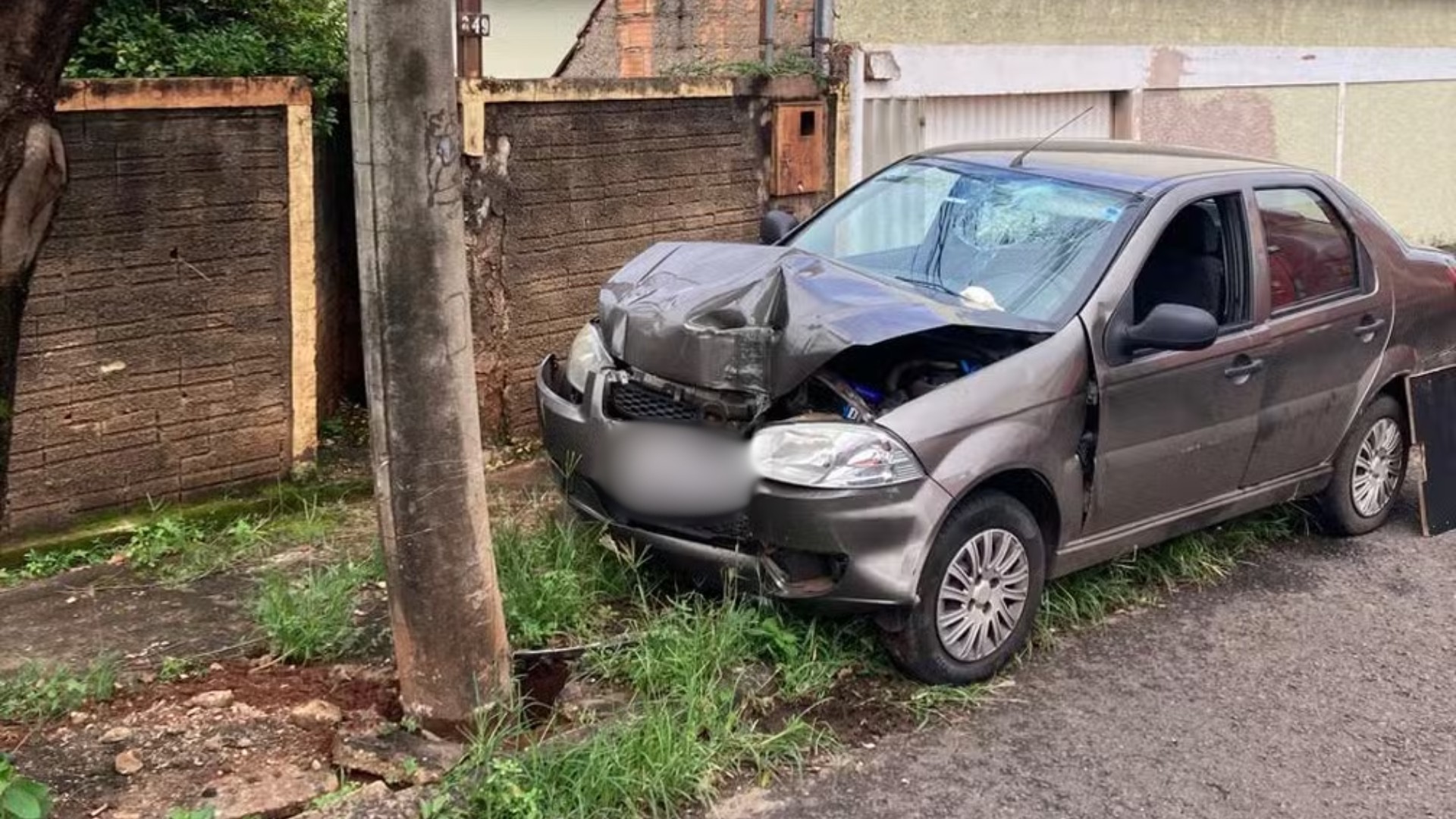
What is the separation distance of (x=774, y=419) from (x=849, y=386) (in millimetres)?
276

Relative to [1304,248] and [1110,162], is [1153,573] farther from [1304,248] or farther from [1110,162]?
[1110,162]

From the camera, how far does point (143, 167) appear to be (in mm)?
5453

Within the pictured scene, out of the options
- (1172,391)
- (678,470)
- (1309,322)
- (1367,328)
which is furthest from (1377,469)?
(678,470)

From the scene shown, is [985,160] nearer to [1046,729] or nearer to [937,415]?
[937,415]

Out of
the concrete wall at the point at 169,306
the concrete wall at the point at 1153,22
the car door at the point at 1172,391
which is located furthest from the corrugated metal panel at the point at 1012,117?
the concrete wall at the point at 169,306

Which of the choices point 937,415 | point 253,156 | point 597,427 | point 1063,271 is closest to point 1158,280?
point 1063,271

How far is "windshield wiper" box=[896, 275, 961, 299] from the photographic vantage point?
5163 millimetres

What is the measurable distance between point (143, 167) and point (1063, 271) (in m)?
3.54

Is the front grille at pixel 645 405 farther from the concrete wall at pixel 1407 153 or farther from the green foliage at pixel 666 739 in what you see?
the concrete wall at pixel 1407 153

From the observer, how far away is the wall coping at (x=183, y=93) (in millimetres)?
5199

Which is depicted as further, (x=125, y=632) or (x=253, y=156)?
(x=253, y=156)

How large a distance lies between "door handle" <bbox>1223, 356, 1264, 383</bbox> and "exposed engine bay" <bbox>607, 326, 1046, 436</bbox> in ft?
3.31

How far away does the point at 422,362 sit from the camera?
3828 mm

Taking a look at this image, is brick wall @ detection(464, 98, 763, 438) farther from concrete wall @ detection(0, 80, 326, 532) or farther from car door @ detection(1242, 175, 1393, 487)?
car door @ detection(1242, 175, 1393, 487)
